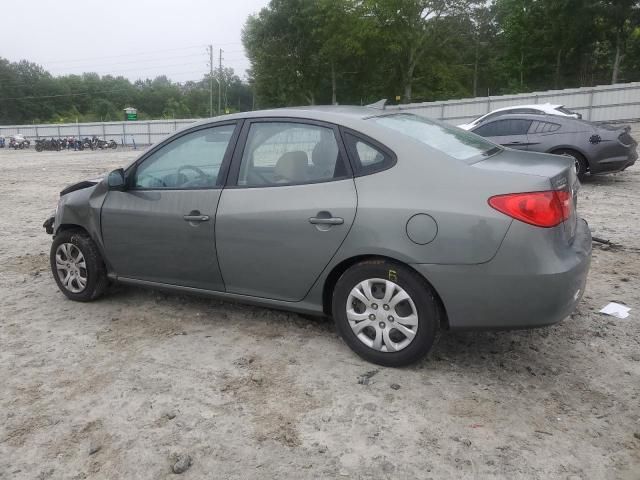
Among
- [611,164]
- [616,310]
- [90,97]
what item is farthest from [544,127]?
[90,97]

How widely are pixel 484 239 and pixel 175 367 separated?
2080mm

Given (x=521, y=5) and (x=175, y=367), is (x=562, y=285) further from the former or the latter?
(x=521, y=5)

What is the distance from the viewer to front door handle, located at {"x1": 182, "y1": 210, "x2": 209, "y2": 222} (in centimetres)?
385

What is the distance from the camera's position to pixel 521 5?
159 feet

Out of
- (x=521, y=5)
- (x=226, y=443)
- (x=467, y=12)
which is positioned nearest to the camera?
(x=226, y=443)

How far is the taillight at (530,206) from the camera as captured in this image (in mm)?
2926

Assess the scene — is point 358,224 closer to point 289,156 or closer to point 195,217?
point 289,156

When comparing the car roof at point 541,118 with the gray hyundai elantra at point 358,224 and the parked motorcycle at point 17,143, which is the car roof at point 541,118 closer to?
the gray hyundai elantra at point 358,224

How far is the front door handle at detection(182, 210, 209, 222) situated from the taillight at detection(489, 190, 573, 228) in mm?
1940

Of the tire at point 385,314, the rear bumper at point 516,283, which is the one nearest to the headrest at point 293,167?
the tire at point 385,314

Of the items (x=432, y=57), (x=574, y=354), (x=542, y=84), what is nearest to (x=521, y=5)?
(x=542, y=84)

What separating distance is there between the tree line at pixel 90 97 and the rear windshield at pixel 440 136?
8269cm

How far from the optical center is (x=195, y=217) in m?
3.88

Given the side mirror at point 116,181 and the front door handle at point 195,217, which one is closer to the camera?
the front door handle at point 195,217
